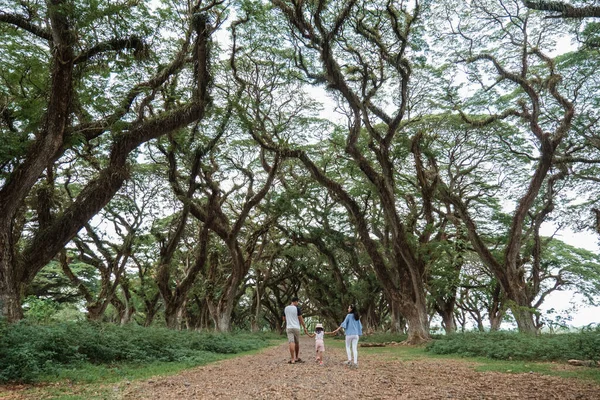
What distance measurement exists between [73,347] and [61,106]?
4.68 metres

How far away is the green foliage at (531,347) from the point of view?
813cm

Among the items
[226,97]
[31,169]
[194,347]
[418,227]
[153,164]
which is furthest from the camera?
[418,227]

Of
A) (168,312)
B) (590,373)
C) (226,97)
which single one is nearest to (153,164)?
(226,97)

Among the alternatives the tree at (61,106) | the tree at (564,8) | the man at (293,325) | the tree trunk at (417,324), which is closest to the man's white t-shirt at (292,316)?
the man at (293,325)

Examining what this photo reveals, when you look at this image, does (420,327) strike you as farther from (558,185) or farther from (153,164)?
(153,164)

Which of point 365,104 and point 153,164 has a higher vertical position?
point 365,104

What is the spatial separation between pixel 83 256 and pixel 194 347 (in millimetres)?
9104

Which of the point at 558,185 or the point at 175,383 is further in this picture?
the point at 558,185

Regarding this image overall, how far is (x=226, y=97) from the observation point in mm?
13953

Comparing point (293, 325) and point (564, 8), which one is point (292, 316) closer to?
point (293, 325)

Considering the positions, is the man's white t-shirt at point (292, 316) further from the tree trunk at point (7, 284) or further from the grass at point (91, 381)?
the tree trunk at point (7, 284)

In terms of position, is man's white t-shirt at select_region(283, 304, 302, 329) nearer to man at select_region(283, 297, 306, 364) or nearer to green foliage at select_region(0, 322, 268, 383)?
man at select_region(283, 297, 306, 364)

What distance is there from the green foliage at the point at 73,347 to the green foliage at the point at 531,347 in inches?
286

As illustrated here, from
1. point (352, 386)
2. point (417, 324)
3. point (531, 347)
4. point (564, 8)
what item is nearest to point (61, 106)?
point (352, 386)
